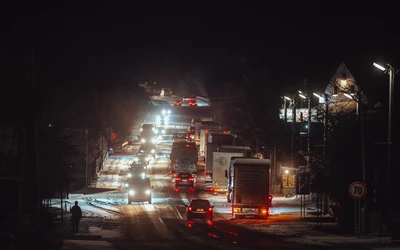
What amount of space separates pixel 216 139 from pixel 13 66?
53.7 meters

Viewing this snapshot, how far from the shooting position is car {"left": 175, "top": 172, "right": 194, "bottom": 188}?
6606 centimetres

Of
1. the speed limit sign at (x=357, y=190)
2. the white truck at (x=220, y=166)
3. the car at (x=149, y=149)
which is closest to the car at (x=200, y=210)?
the speed limit sign at (x=357, y=190)

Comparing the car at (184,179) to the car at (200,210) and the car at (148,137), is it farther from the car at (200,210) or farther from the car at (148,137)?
the car at (148,137)

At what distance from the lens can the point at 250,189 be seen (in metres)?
42.8

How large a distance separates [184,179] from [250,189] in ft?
78.2

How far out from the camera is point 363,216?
34125 millimetres

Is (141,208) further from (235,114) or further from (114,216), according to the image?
(235,114)

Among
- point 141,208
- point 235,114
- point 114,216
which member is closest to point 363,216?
point 114,216

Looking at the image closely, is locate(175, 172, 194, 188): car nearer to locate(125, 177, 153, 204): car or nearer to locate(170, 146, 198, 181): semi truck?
locate(170, 146, 198, 181): semi truck

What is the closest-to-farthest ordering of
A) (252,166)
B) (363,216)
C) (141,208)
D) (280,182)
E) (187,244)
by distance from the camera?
(187,244), (363,216), (252,166), (141,208), (280,182)

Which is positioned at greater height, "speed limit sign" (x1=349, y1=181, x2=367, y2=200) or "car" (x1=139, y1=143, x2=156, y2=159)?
"car" (x1=139, y1=143, x2=156, y2=159)

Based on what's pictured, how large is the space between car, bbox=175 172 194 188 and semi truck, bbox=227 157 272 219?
76.4 ft

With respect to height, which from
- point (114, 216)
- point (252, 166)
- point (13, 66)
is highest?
point (13, 66)

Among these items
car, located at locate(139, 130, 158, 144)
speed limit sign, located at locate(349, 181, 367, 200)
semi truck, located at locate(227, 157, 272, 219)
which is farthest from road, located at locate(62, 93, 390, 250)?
car, located at locate(139, 130, 158, 144)
